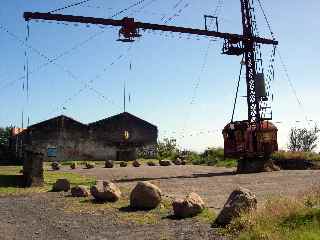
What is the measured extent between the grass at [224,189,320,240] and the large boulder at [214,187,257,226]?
11.3 inches

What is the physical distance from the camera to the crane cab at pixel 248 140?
85.7ft

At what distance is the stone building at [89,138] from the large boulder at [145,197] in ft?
112

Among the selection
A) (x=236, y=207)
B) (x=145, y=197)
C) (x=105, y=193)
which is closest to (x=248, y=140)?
(x=105, y=193)

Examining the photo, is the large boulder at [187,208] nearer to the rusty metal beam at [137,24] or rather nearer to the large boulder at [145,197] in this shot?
the large boulder at [145,197]

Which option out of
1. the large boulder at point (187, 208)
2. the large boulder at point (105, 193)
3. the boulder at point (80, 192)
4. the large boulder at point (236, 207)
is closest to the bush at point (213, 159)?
the boulder at point (80, 192)

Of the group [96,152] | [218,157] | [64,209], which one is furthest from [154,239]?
[96,152]

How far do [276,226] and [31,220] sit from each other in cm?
576

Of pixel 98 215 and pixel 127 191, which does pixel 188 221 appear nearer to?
pixel 98 215

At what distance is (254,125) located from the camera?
87.8ft

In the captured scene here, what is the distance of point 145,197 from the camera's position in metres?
11.9

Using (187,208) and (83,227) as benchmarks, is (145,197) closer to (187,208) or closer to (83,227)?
(187,208)

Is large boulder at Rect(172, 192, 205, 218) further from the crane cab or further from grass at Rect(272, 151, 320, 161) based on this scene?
grass at Rect(272, 151, 320, 161)

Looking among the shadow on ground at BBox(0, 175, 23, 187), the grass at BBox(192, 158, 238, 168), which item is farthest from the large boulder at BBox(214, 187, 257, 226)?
the grass at BBox(192, 158, 238, 168)

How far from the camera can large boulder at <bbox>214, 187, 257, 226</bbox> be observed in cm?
899
